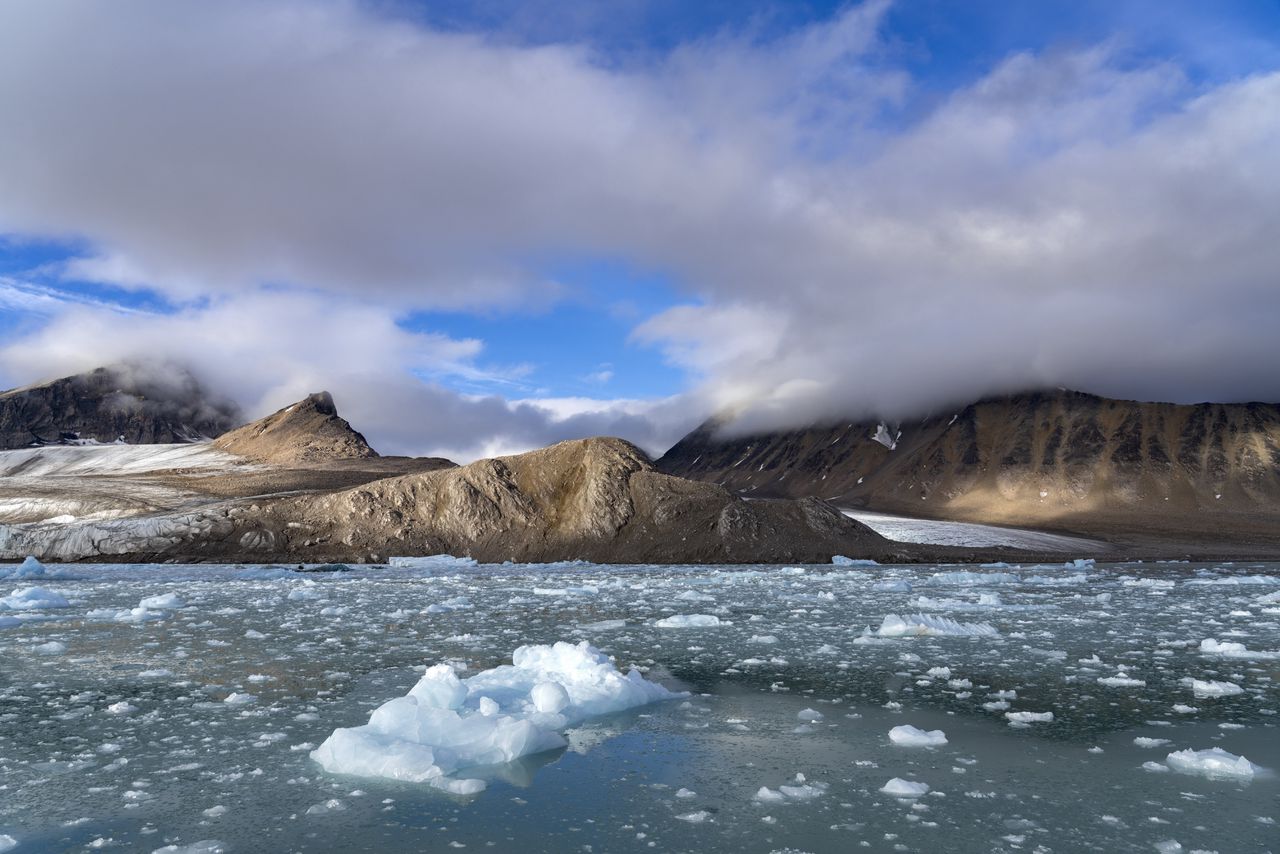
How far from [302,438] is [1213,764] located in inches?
5900

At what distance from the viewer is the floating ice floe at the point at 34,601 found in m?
26.5

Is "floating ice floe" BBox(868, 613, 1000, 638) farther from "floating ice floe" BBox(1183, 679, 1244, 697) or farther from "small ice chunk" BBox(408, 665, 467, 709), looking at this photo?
"small ice chunk" BBox(408, 665, 467, 709)

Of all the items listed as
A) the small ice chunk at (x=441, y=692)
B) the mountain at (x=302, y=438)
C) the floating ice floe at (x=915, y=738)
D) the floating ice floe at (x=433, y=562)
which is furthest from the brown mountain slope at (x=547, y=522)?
the floating ice floe at (x=915, y=738)

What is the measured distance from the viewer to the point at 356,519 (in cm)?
7656

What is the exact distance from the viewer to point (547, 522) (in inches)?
3039

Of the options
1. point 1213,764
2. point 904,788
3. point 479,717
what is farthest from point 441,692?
point 1213,764

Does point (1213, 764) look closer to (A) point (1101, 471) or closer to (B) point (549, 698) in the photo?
(B) point (549, 698)

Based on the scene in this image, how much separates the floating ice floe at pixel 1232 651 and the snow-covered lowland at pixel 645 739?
82mm

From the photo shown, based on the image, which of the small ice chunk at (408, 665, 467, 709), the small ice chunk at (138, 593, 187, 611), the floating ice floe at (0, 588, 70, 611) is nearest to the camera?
the small ice chunk at (408, 665, 467, 709)

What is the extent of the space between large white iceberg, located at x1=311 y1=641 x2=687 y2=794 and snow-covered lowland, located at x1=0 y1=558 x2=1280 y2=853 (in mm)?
35

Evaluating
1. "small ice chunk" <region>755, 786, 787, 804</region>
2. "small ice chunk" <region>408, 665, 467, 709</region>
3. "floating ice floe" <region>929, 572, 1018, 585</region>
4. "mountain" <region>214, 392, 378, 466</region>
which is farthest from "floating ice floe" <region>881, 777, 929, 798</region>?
"mountain" <region>214, 392, 378, 466</region>

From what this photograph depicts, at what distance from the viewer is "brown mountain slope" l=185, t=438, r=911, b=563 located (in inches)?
2879

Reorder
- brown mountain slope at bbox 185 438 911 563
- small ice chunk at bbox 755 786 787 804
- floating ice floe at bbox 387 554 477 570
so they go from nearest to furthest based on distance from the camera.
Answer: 1. small ice chunk at bbox 755 786 787 804
2. floating ice floe at bbox 387 554 477 570
3. brown mountain slope at bbox 185 438 911 563

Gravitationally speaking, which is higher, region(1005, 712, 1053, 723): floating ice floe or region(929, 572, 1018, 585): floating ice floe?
region(1005, 712, 1053, 723): floating ice floe
